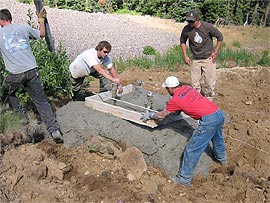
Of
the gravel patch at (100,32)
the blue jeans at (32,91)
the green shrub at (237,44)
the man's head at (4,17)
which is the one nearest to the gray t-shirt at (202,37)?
the blue jeans at (32,91)

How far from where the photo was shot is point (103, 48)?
6.62 m

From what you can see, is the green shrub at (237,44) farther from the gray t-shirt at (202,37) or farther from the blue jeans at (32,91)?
the blue jeans at (32,91)

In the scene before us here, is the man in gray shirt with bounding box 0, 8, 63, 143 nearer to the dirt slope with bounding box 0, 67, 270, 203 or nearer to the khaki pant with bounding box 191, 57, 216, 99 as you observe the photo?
the dirt slope with bounding box 0, 67, 270, 203

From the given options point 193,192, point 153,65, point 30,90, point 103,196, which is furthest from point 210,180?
point 153,65

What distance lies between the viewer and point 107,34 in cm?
1788

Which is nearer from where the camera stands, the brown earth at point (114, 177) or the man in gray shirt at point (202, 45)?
the brown earth at point (114, 177)

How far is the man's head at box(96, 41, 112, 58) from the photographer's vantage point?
6.61m

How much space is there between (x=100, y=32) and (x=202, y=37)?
11016 mm

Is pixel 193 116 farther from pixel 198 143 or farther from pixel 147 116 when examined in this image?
pixel 147 116

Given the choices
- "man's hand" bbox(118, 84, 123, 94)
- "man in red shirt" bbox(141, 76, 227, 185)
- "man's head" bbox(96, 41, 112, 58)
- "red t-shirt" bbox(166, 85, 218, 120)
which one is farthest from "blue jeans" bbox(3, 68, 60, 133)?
"red t-shirt" bbox(166, 85, 218, 120)

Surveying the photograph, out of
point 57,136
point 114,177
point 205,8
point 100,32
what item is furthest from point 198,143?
point 205,8

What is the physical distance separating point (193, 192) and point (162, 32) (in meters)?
14.7

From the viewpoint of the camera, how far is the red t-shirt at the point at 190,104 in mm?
5281

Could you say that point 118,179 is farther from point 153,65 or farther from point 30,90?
point 153,65
